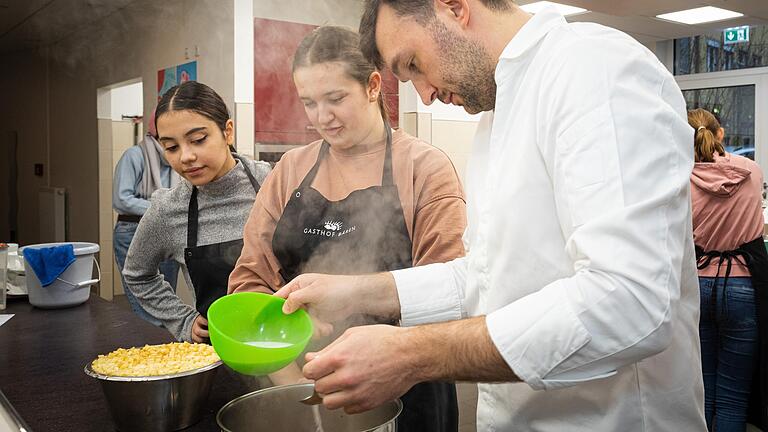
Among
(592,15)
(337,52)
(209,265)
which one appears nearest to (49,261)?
(209,265)

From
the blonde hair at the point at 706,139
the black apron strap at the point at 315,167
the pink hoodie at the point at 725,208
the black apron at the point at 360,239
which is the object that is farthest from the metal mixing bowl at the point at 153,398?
the blonde hair at the point at 706,139

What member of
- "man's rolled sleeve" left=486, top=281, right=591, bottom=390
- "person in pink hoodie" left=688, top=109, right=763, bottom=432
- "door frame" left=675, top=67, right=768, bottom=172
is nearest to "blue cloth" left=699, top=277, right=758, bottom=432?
"person in pink hoodie" left=688, top=109, right=763, bottom=432

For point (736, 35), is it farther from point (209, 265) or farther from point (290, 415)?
point (290, 415)

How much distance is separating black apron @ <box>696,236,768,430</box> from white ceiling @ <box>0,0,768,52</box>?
2112 mm

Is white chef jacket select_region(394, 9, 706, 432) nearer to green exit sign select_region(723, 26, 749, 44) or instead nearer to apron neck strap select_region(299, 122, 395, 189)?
apron neck strap select_region(299, 122, 395, 189)

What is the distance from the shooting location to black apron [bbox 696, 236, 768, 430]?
2.77 metres

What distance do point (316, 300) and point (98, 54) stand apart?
5285 mm

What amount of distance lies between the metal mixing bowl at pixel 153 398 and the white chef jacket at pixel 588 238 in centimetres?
50

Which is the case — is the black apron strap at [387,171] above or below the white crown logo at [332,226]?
above

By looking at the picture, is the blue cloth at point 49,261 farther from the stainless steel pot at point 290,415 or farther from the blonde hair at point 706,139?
the blonde hair at point 706,139

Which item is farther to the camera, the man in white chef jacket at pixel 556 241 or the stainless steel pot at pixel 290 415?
the stainless steel pot at pixel 290 415

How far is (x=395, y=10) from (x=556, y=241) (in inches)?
18.1

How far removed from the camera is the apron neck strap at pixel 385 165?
5.04 feet

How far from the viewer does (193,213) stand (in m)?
1.90
